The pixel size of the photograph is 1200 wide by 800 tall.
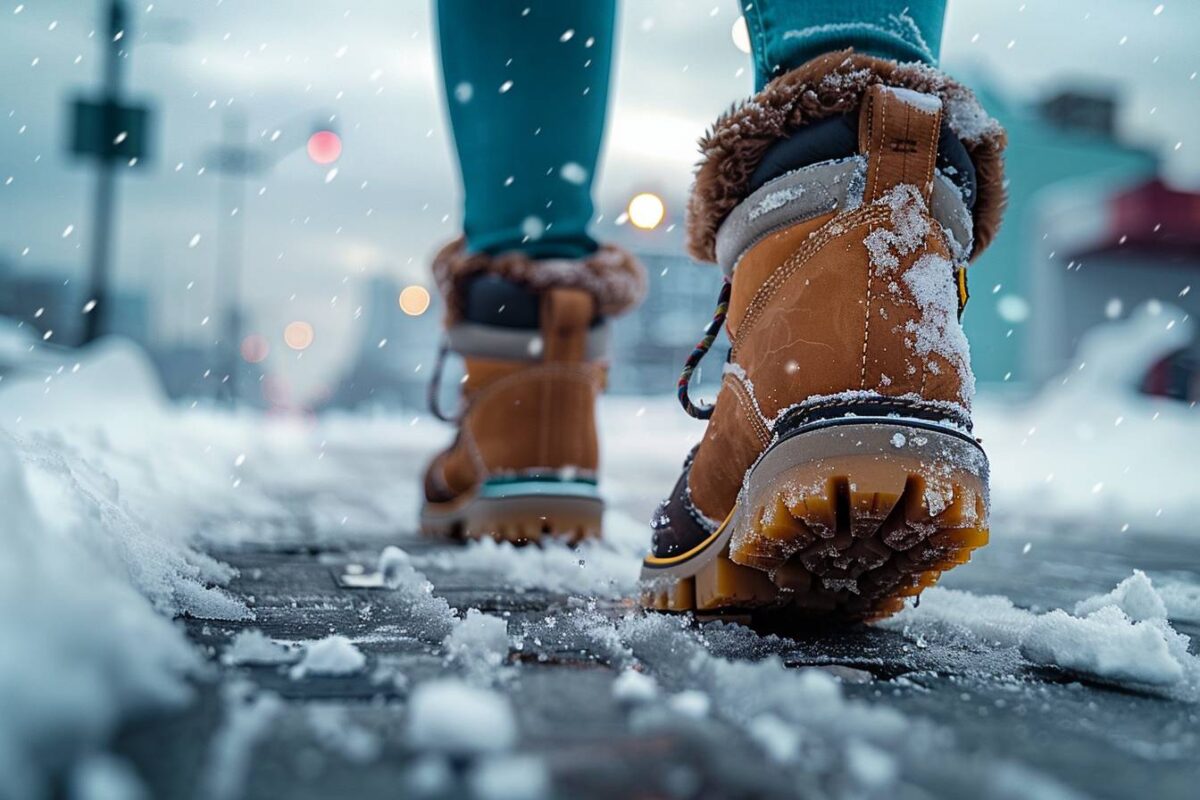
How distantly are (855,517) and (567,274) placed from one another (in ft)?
4.31

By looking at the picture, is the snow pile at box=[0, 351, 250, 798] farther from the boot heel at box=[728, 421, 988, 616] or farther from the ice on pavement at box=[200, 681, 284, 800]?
the boot heel at box=[728, 421, 988, 616]

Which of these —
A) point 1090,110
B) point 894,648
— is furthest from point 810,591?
point 1090,110

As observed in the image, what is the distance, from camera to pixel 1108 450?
4.93m

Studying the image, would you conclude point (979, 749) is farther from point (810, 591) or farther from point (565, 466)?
point (565, 466)

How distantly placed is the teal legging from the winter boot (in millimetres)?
86

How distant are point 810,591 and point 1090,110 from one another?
43.8 metres

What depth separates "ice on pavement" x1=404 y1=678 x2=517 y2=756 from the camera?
0.58m

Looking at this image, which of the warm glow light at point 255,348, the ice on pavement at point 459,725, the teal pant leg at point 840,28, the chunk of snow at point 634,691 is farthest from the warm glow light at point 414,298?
the warm glow light at point 255,348

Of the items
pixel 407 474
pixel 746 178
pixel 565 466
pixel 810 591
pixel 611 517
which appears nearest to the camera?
pixel 810 591

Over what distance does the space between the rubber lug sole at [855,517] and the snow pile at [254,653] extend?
52cm

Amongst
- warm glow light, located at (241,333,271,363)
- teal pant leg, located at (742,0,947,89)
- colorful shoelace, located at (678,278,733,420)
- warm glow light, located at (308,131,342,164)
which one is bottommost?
colorful shoelace, located at (678,278,733,420)

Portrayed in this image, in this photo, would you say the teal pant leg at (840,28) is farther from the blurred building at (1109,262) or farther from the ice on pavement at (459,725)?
the blurred building at (1109,262)

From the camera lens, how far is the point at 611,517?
9.03 ft

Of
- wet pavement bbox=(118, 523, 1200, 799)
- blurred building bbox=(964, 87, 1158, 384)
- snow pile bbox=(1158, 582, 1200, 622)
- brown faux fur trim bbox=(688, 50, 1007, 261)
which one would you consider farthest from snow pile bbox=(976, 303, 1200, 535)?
blurred building bbox=(964, 87, 1158, 384)
